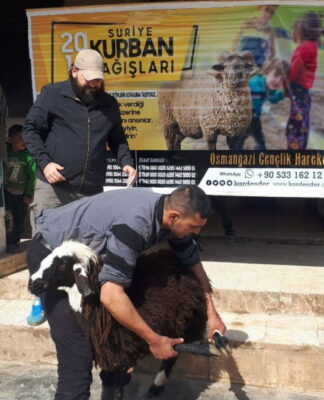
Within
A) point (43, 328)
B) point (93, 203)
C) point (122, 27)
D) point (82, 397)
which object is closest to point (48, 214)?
point (93, 203)

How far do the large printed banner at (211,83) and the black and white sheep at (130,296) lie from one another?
1963mm

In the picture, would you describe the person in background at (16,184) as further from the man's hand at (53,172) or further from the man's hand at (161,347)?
the man's hand at (161,347)

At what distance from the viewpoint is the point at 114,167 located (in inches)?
200

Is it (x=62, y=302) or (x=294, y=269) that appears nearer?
(x=62, y=302)

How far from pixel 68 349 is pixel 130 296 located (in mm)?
413

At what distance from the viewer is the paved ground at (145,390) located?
3418 millimetres

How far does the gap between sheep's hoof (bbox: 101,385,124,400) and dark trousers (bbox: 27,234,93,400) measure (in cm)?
53

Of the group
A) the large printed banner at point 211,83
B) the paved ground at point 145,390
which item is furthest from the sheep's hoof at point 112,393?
the large printed banner at point 211,83

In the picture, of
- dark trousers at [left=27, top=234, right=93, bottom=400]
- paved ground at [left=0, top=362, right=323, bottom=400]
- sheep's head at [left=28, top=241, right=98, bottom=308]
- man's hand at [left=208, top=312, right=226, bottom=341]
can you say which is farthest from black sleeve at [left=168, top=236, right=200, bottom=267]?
paved ground at [left=0, top=362, right=323, bottom=400]

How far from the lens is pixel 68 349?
2.66m

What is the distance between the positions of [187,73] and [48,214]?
2.43 metres

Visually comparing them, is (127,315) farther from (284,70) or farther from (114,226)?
(284,70)

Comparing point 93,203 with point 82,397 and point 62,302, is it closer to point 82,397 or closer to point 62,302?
point 62,302

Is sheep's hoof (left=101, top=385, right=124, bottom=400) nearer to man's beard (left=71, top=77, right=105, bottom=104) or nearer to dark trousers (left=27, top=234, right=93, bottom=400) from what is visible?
dark trousers (left=27, top=234, right=93, bottom=400)
